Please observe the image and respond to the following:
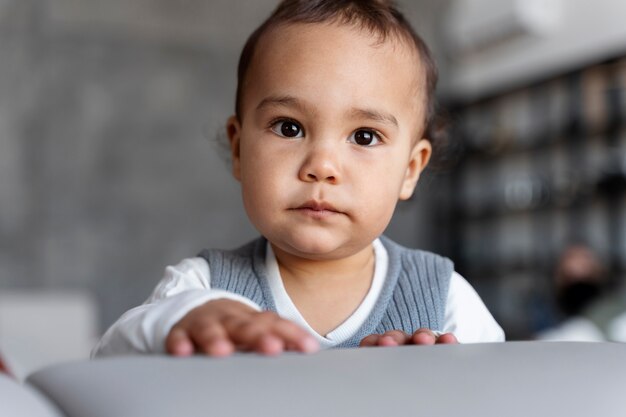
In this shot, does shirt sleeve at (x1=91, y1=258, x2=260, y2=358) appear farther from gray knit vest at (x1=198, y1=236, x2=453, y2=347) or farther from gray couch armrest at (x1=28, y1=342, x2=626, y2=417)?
gray knit vest at (x1=198, y1=236, x2=453, y2=347)

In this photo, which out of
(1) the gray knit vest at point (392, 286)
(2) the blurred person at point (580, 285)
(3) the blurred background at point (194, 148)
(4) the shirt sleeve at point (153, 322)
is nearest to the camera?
(4) the shirt sleeve at point (153, 322)

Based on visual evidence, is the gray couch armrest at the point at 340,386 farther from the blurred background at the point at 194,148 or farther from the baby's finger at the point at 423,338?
the blurred background at the point at 194,148

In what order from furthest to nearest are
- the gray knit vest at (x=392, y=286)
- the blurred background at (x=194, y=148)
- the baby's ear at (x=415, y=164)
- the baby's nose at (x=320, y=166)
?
the blurred background at (x=194, y=148) < the baby's ear at (x=415, y=164) < the gray knit vest at (x=392, y=286) < the baby's nose at (x=320, y=166)

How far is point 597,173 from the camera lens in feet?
17.1

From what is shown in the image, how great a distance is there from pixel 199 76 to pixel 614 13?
2829 millimetres

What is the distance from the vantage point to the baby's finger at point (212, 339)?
0.46 meters

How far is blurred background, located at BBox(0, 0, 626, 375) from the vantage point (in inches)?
205

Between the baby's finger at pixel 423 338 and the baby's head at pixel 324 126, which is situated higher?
the baby's head at pixel 324 126

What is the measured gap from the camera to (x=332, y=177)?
873mm

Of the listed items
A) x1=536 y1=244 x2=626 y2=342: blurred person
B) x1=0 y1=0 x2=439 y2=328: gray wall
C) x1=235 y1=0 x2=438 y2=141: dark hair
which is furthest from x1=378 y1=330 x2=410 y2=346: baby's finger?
x1=0 y1=0 x2=439 y2=328: gray wall

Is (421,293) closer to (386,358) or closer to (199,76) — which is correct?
(386,358)

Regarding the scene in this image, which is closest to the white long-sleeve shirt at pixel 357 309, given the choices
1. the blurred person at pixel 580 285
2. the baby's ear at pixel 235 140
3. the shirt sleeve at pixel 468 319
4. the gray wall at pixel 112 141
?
the shirt sleeve at pixel 468 319

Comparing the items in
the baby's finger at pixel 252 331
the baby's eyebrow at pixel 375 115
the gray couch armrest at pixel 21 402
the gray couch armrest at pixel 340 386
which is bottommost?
the gray couch armrest at pixel 21 402

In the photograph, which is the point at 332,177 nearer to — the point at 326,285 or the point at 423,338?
the point at 326,285
